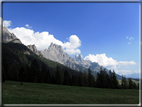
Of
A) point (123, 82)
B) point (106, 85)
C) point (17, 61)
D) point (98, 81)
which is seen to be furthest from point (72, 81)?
point (17, 61)

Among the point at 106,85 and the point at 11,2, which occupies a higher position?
the point at 11,2

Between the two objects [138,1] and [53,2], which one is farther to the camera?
[53,2]

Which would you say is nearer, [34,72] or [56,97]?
[56,97]

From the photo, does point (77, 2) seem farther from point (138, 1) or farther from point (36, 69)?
point (36, 69)

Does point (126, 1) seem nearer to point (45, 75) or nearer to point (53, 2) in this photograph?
point (53, 2)

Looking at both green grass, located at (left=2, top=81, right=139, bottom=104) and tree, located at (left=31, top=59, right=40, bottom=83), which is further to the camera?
tree, located at (left=31, top=59, right=40, bottom=83)

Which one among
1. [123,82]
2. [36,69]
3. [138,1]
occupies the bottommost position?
[123,82]

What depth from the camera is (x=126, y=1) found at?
765cm

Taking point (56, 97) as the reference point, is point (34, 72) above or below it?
below

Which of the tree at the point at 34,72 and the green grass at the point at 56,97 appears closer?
the green grass at the point at 56,97

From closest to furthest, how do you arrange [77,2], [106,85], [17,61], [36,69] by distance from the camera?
[77,2], [106,85], [36,69], [17,61]

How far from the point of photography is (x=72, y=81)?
224 ft

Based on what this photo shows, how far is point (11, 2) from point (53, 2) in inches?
135

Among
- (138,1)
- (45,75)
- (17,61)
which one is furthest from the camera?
(17,61)
